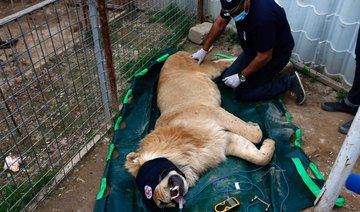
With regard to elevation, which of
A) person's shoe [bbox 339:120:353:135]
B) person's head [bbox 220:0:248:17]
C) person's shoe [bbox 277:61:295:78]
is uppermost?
person's head [bbox 220:0:248:17]

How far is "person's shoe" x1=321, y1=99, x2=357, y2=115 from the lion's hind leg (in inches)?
45.5

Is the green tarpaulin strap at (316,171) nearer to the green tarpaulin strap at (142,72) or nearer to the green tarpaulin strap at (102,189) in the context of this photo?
the green tarpaulin strap at (102,189)

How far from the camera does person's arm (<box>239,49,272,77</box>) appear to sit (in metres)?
3.96

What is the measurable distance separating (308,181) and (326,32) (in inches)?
93.1

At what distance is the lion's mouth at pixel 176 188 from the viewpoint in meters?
2.81

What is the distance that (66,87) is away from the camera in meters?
4.14

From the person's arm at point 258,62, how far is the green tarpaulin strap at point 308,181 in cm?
118

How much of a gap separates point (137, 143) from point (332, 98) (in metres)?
2.62

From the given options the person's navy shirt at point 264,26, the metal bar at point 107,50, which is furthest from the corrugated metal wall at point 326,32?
the metal bar at point 107,50

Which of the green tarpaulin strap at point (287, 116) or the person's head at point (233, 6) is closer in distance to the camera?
the person's head at point (233, 6)

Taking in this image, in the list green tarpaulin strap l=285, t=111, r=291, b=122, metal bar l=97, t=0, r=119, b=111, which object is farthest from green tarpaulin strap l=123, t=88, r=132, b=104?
green tarpaulin strap l=285, t=111, r=291, b=122

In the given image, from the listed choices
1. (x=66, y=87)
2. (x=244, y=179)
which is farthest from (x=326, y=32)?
(x=66, y=87)

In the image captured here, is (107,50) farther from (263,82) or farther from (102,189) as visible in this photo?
(263,82)

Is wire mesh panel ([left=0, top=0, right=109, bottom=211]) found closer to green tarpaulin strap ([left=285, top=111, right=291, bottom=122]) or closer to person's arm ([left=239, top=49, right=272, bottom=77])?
person's arm ([left=239, top=49, right=272, bottom=77])
